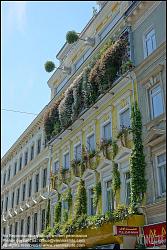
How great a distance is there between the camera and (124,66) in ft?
65.3

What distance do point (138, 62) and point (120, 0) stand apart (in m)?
5.07

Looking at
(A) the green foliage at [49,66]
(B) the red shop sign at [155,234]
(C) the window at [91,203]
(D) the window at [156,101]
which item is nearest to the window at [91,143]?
(C) the window at [91,203]

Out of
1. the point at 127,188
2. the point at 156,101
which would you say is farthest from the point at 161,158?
the point at 127,188

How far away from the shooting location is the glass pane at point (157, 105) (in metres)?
17.4

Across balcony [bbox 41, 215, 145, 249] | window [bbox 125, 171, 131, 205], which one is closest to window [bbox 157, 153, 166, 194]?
balcony [bbox 41, 215, 145, 249]

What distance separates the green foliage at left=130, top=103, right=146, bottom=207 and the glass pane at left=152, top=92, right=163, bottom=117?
2.73ft

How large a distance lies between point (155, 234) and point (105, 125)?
770 centimetres

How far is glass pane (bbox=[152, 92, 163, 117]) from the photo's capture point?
17.4m

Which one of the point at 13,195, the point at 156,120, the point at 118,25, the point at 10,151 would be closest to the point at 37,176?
the point at 13,195

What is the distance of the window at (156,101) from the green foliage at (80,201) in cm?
694

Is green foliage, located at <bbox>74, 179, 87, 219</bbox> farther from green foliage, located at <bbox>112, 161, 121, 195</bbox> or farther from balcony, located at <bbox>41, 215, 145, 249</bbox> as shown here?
green foliage, located at <bbox>112, 161, 121, 195</bbox>

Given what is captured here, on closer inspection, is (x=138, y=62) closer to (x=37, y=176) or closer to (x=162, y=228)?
(x=162, y=228)

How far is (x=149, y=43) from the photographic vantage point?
19172mm

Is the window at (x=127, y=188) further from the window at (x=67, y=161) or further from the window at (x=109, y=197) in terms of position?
the window at (x=67, y=161)
